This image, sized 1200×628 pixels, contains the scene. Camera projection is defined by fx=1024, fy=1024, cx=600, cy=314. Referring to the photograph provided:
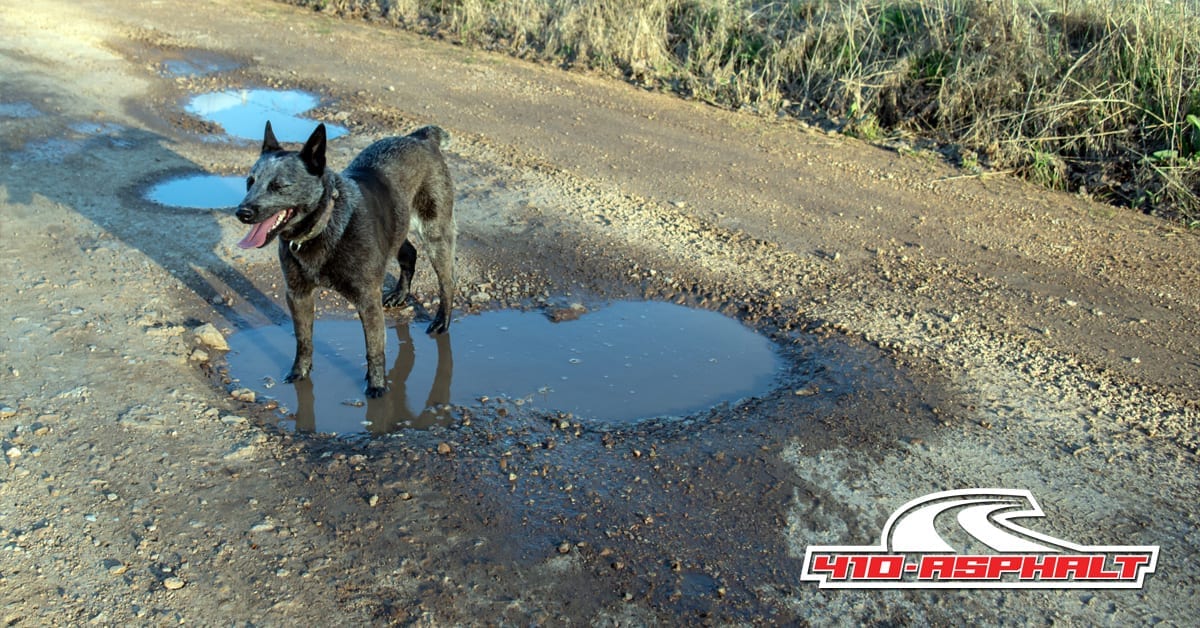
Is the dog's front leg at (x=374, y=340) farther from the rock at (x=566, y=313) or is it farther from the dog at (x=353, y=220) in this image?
the rock at (x=566, y=313)

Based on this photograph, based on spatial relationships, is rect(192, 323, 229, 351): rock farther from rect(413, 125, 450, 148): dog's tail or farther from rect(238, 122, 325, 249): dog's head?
rect(413, 125, 450, 148): dog's tail

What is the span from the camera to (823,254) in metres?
7.27

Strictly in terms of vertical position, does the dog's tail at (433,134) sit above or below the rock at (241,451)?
above

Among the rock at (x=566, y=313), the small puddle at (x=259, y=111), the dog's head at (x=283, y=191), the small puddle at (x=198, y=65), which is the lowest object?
the rock at (x=566, y=313)

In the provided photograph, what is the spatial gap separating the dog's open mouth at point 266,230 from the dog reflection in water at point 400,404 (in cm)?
89

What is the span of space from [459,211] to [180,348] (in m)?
2.67

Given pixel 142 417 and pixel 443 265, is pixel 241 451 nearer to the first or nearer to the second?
pixel 142 417

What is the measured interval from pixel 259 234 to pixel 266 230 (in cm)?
4

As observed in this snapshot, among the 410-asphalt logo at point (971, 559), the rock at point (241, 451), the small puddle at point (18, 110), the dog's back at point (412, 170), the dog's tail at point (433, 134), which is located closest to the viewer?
the 410-asphalt logo at point (971, 559)

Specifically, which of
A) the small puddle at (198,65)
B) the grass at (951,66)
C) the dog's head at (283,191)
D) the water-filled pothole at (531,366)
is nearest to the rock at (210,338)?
the water-filled pothole at (531,366)

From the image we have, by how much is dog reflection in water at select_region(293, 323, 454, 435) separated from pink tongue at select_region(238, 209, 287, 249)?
0.90 metres

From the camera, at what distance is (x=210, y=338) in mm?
5590

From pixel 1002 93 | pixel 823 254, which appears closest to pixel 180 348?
pixel 823 254

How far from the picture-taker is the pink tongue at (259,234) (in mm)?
4750
